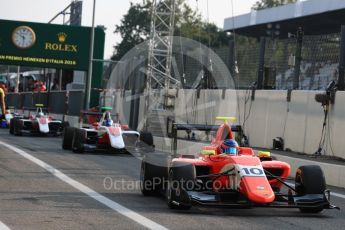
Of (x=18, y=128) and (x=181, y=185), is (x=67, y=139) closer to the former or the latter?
(x=18, y=128)

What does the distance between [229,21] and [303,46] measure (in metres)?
28.0

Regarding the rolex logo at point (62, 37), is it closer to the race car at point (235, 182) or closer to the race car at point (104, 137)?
the race car at point (104, 137)

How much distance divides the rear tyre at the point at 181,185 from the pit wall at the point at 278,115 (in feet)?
22.4

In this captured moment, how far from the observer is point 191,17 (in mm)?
92562

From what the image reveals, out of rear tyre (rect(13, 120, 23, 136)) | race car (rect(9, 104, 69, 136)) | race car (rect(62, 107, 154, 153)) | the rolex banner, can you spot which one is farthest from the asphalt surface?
the rolex banner

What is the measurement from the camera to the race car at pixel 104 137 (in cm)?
1780

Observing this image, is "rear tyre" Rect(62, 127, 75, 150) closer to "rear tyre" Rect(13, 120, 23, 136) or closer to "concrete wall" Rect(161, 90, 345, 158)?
"concrete wall" Rect(161, 90, 345, 158)

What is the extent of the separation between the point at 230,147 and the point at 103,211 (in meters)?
1.93

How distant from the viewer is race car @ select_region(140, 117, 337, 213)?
8.53 metres

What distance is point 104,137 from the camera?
18.4 metres

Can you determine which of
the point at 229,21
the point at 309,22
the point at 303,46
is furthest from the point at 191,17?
the point at 303,46

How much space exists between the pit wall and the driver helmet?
600 centimetres

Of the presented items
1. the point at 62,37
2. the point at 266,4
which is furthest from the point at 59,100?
the point at 266,4

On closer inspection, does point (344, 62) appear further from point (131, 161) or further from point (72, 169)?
point (72, 169)
